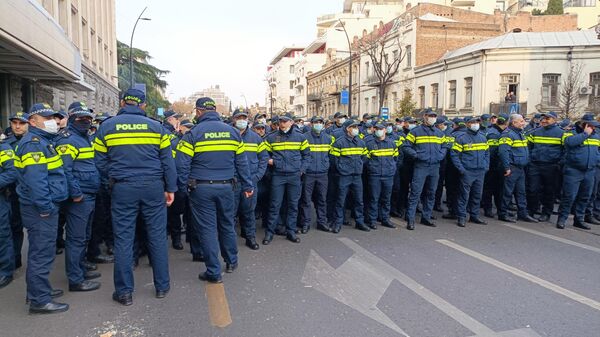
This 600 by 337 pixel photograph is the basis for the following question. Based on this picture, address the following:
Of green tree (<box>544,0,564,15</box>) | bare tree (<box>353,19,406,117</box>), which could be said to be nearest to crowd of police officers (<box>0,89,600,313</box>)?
bare tree (<box>353,19,406,117</box>)

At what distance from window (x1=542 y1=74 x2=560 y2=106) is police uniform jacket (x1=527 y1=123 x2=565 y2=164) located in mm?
20946

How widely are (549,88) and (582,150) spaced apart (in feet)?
72.7

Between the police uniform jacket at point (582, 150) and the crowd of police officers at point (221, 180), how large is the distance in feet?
0.09

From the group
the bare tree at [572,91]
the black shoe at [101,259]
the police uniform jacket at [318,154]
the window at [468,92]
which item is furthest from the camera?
the window at [468,92]

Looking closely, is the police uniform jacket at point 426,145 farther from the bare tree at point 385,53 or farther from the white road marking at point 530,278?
the bare tree at point 385,53

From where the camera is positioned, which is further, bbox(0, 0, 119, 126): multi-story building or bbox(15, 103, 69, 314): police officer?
bbox(0, 0, 119, 126): multi-story building

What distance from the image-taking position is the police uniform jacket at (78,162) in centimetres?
490

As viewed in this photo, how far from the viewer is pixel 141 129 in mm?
4727

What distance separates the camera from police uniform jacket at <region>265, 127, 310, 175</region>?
741 centimetres

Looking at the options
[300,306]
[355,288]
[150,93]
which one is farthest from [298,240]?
[150,93]

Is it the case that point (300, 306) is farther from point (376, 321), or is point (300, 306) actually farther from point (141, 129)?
point (141, 129)

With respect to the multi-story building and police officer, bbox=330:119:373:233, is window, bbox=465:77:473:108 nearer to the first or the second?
the multi-story building

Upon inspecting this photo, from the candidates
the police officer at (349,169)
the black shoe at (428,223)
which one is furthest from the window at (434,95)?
the police officer at (349,169)

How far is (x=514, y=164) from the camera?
9.06m
